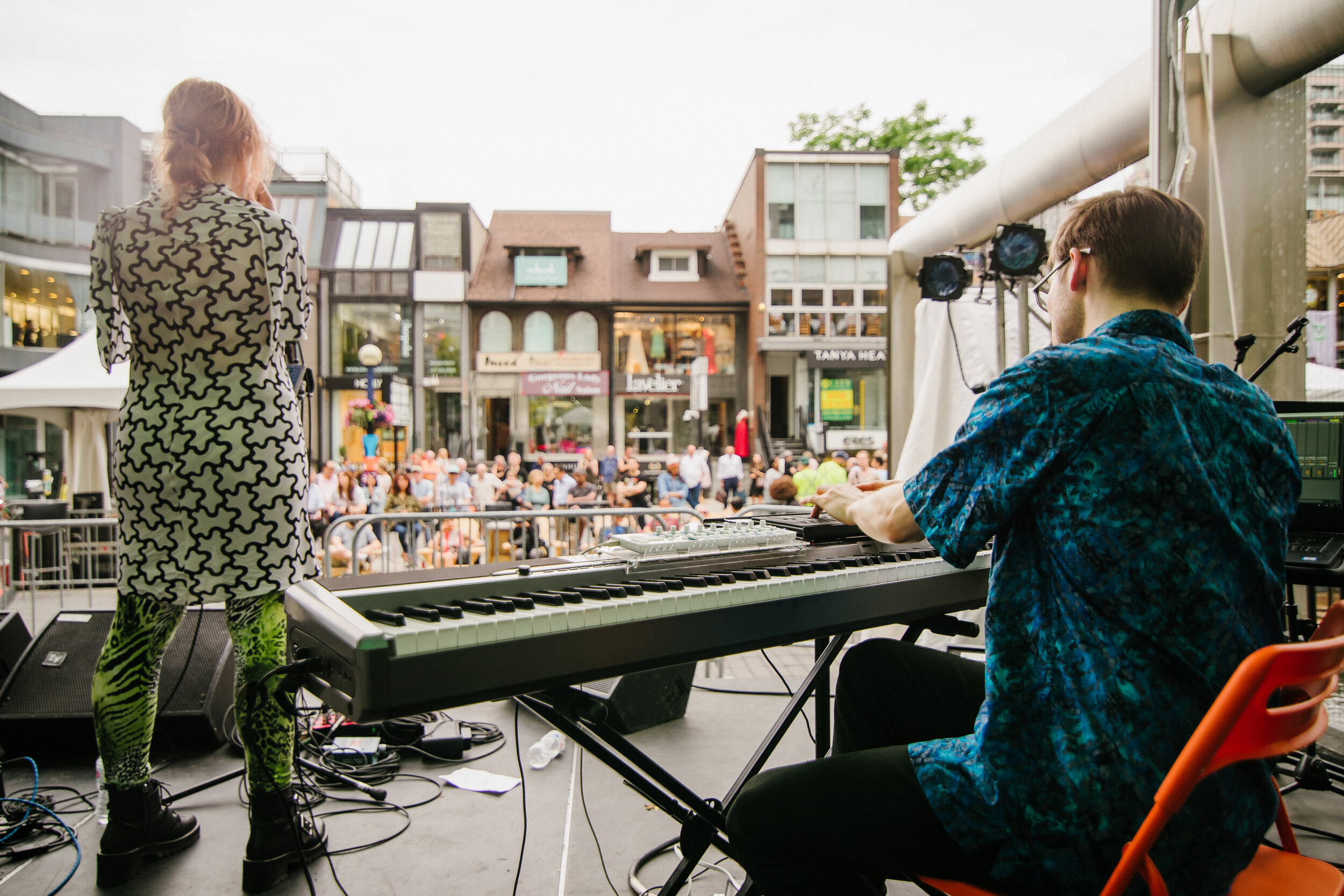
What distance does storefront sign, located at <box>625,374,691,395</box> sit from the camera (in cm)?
2491

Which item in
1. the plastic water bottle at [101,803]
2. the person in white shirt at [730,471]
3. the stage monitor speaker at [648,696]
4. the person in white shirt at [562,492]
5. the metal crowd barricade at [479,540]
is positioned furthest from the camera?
the person in white shirt at [730,471]

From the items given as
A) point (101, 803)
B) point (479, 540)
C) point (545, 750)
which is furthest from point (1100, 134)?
point (479, 540)

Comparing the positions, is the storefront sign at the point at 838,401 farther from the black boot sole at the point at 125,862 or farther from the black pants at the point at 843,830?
the black pants at the point at 843,830

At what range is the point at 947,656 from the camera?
1669 mm

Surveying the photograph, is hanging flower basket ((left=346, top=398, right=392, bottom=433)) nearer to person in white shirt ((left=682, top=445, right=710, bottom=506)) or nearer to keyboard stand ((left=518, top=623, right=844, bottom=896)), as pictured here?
person in white shirt ((left=682, top=445, right=710, bottom=506))

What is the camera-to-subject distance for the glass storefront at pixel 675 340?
2556cm

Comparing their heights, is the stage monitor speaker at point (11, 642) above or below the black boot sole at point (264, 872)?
above

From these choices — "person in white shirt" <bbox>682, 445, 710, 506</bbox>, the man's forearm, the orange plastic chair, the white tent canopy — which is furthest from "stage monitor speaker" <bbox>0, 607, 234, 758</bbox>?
"person in white shirt" <bbox>682, 445, 710, 506</bbox>

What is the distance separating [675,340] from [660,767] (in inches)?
965

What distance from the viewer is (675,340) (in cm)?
2583

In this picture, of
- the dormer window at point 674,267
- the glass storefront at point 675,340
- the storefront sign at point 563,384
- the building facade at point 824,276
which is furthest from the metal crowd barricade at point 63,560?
the dormer window at point 674,267

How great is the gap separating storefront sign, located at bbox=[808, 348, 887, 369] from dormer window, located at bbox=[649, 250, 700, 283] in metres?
5.06

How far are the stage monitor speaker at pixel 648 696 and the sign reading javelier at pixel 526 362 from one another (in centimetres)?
2168

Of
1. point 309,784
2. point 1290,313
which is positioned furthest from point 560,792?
point 1290,313
